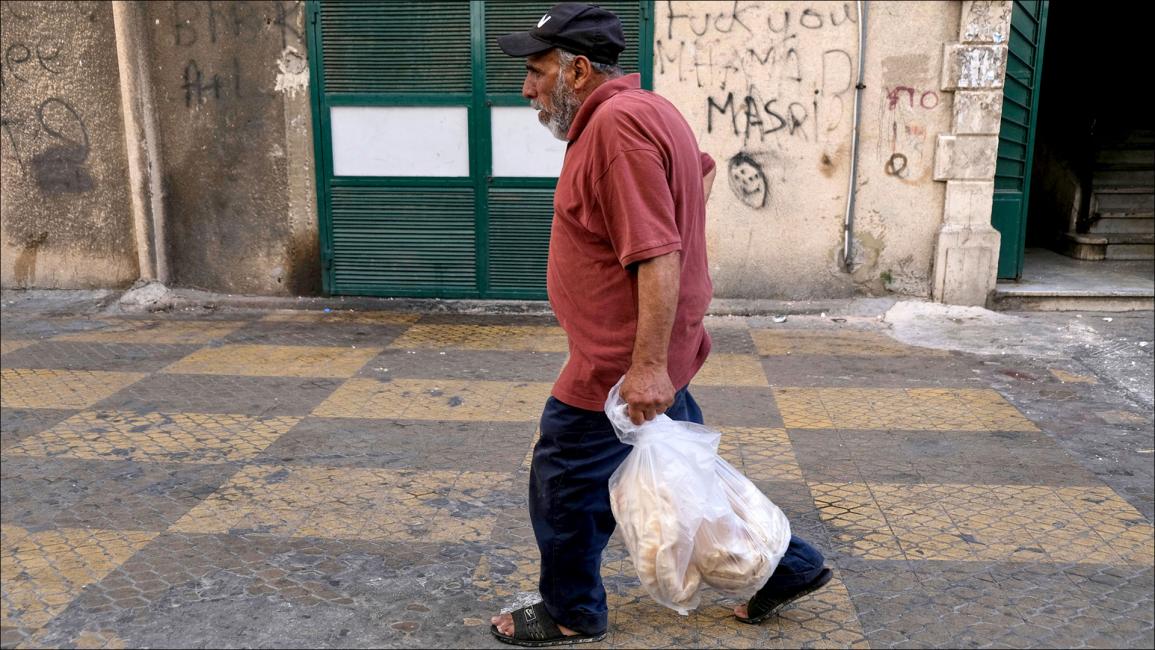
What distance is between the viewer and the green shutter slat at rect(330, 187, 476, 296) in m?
8.08

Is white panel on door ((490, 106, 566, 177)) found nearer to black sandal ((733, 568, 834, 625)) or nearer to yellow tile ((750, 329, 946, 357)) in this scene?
yellow tile ((750, 329, 946, 357))

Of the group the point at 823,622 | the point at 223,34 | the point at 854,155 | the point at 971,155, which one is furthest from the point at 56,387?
the point at 971,155

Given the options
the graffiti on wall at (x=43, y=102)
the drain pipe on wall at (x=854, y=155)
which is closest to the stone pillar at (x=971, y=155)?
the drain pipe on wall at (x=854, y=155)

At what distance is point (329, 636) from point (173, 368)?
12.2 ft

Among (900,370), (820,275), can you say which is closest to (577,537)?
(900,370)

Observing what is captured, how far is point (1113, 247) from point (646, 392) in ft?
28.9

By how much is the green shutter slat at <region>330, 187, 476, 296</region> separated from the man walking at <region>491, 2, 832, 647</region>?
17.2 feet

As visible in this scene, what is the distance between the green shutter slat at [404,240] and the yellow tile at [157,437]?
306 cm

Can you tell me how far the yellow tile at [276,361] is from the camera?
246 inches

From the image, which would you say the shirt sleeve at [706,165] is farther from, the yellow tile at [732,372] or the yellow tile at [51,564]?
the yellow tile at [732,372]

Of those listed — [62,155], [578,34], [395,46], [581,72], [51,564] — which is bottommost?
[51,564]

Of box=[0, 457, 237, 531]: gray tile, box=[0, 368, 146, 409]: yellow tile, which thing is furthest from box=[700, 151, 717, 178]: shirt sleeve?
box=[0, 368, 146, 409]: yellow tile

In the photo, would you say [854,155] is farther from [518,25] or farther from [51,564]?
[51,564]

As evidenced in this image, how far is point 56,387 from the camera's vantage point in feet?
19.2
